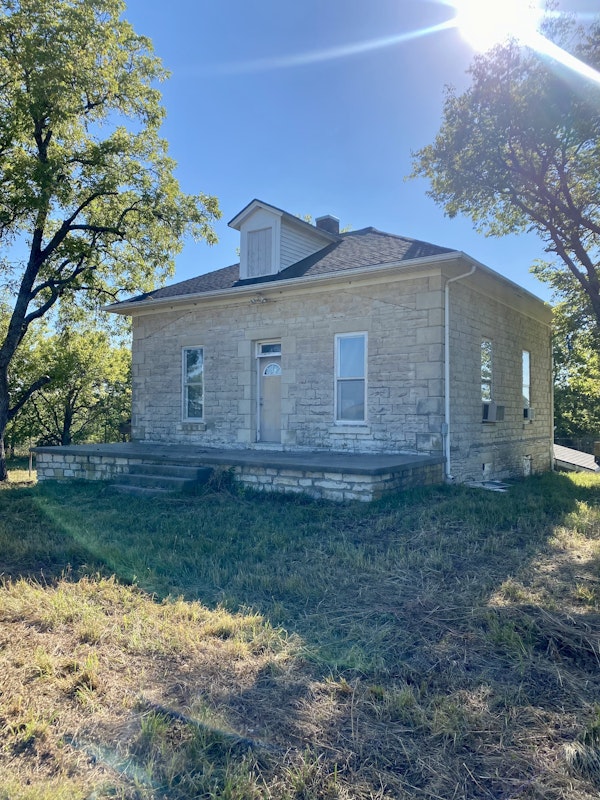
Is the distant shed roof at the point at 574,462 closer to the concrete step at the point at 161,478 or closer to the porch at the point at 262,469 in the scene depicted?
the porch at the point at 262,469

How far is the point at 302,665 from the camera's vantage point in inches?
127

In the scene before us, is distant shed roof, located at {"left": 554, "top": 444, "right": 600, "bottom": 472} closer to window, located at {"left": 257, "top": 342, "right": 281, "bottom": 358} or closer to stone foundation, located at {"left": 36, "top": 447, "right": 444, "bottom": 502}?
stone foundation, located at {"left": 36, "top": 447, "right": 444, "bottom": 502}

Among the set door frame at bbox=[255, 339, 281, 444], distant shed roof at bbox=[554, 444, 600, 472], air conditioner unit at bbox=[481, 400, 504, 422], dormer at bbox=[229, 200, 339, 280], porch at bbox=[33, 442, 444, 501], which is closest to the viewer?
porch at bbox=[33, 442, 444, 501]

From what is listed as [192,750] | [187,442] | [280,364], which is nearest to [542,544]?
[192,750]

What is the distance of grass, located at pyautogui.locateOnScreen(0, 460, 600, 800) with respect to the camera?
2283 millimetres

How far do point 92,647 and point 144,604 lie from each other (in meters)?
0.75

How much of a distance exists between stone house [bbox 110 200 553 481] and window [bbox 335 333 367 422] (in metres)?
0.02

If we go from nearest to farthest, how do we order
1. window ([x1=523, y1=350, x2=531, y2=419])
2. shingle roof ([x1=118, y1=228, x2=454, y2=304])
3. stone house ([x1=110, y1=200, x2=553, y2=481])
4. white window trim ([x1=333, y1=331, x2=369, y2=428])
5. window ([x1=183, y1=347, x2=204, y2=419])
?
stone house ([x1=110, y1=200, x2=553, y2=481]) < shingle roof ([x1=118, y1=228, x2=454, y2=304]) < white window trim ([x1=333, y1=331, x2=369, y2=428]) < window ([x1=183, y1=347, x2=204, y2=419]) < window ([x1=523, y1=350, x2=531, y2=419])

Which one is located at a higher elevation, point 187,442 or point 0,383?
point 0,383

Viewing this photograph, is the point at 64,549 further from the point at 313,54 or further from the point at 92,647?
the point at 313,54

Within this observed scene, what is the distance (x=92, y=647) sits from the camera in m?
3.42

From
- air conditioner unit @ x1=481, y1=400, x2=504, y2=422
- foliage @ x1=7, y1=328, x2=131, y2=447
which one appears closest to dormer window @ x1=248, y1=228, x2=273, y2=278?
air conditioner unit @ x1=481, y1=400, x2=504, y2=422

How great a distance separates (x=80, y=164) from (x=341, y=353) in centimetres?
875

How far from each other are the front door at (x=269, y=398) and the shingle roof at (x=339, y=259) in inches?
70.4
